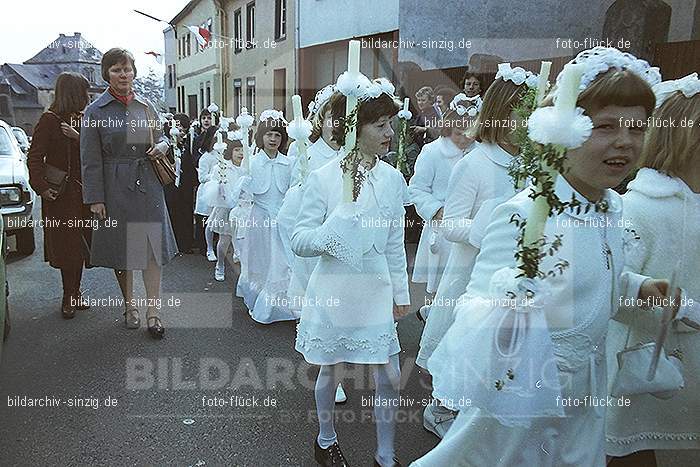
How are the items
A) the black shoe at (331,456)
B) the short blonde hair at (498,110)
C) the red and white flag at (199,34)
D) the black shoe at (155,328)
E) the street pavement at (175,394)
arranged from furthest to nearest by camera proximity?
1. the red and white flag at (199,34)
2. the black shoe at (155,328)
3. the street pavement at (175,394)
4. the short blonde hair at (498,110)
5. the black shoe at (331,456)

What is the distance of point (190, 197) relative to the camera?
9477 millimetres

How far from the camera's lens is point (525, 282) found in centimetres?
196

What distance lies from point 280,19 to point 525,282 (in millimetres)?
21204

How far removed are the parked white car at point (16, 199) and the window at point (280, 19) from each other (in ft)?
43.5

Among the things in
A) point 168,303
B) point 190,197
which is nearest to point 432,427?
point 168,303

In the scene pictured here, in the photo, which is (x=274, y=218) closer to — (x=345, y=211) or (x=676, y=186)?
(x=345, y=211)

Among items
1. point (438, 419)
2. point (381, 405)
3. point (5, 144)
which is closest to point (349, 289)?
point (381, 405)

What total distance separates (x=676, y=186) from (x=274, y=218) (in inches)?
167

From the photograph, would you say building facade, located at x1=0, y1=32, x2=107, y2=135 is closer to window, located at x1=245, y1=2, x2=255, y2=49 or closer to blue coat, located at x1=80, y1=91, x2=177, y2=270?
window, located at x1=245, y1=2, x2=255, y2=49

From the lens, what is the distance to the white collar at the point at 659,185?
2.56 meters

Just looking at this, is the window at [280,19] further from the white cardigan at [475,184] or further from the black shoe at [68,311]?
the white cardigan at [475,184]

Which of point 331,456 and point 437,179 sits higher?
point 437,179

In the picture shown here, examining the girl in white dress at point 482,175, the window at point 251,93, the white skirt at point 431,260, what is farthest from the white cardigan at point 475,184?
the window at point 251,93

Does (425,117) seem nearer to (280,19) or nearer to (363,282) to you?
(363,282)
